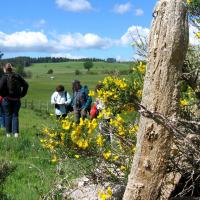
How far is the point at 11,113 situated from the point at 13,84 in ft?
2.35

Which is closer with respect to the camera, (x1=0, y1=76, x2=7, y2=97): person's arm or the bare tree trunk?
the bare tree trunk

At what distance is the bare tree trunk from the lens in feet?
11.4

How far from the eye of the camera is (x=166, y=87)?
11.4ft

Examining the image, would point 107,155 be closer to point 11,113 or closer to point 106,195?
point 106,195

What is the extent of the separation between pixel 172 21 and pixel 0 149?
620 centimetres

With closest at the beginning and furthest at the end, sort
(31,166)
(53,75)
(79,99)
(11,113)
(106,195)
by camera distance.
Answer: (106,195) < (31,166) < (11,113) < (79,99) < (53,75)

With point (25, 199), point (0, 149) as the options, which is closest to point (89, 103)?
point (0, 149)

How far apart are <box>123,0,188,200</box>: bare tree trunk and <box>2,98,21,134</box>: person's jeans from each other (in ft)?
26.6

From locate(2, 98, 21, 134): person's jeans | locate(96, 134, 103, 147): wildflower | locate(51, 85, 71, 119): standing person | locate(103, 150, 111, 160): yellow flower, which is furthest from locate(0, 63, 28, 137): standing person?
locate(103, 150, 111, 160): yellow flower

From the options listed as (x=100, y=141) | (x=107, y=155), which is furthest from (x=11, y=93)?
(x=107, y=155)

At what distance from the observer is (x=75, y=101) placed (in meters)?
13.5

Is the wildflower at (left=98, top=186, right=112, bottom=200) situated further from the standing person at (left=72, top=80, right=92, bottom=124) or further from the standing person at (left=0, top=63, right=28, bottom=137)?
the standing person at (left=72, top=80, right=92, bottom=124)

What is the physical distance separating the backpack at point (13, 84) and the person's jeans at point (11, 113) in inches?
8.9

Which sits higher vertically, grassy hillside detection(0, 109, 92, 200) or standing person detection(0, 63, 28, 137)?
standing person detection(0, 63, 28, 137)
